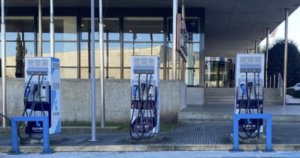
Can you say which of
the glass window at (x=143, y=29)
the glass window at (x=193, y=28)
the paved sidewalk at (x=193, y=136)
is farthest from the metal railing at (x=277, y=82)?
the paved sidewalk at (x=193, y=136)

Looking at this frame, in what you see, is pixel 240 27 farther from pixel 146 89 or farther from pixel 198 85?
pixel 146 89

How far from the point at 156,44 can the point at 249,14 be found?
248 inches

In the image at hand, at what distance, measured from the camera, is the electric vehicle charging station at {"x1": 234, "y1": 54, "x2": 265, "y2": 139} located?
8102 millimetres

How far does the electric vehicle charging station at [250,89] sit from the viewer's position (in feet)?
26.6

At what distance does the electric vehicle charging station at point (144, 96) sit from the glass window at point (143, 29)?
11.9 m

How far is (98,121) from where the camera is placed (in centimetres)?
1225

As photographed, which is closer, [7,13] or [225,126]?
[225,126]

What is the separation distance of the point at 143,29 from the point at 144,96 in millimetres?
12715

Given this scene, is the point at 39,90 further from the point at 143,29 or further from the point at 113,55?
the point at 143,29

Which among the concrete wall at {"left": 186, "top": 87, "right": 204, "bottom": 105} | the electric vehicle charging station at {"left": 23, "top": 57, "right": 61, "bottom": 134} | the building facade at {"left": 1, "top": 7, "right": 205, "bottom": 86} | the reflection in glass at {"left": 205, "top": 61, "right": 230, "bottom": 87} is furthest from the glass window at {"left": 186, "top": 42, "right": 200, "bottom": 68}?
the electric vehicle charging station at {"left": 23, "top": 57, "right": 61, "bottom": 134}

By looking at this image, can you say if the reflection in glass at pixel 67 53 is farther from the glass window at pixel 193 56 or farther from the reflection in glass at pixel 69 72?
the glass window at pixel 193 56

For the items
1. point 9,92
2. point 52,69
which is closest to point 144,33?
point 9,92

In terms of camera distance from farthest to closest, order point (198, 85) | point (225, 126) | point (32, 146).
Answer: point (198, 85) → point (225, 126) → point (32, 146)

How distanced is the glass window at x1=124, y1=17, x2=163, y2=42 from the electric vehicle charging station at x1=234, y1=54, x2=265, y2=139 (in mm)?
12099
